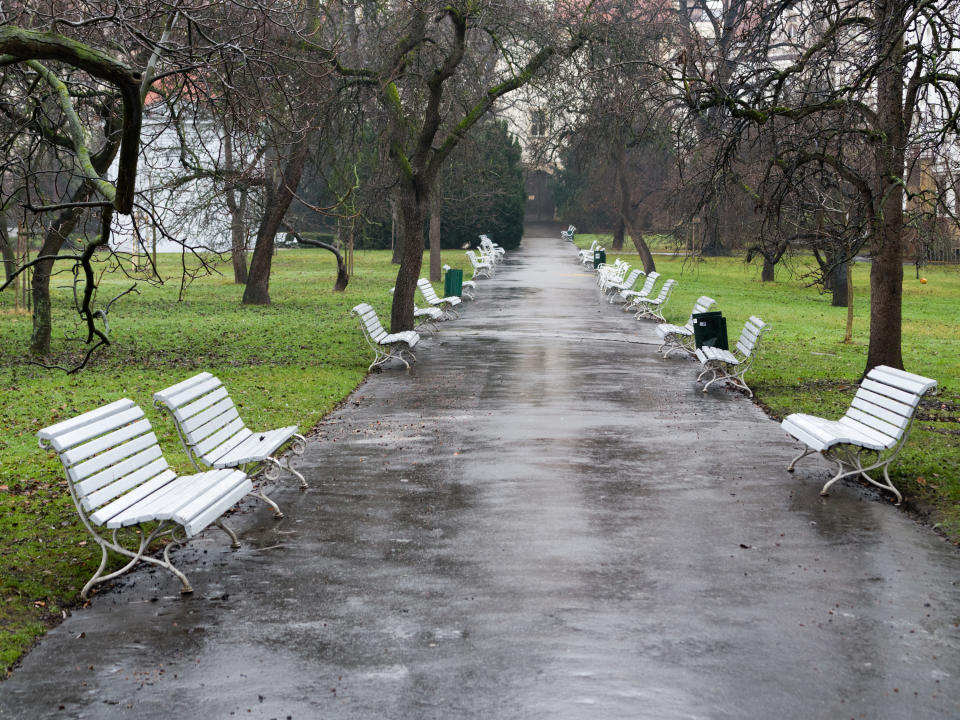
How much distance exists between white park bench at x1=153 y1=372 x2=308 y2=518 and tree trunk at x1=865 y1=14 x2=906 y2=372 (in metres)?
6.87

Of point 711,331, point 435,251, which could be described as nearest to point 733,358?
point 711,331

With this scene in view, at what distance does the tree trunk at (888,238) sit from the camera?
12016 millimetres

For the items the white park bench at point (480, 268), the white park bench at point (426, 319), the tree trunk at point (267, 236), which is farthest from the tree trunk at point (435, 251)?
the white park bench at point (426, 319)

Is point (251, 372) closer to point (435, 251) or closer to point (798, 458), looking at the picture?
point (798, 458)

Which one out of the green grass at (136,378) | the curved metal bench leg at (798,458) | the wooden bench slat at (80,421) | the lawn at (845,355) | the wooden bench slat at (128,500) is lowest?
the green grass at (136,378)

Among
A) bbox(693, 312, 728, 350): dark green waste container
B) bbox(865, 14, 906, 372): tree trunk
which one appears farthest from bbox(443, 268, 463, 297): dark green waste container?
bbox(865, 14, 906, 372): tree trunk

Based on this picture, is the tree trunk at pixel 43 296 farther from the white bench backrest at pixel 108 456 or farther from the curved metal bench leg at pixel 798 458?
the curved metal bench leg at pixel 798 458

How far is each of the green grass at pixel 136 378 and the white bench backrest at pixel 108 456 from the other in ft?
1.91

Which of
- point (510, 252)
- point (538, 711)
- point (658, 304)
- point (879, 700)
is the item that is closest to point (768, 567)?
point (879, 700)

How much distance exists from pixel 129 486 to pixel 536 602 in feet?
8.65

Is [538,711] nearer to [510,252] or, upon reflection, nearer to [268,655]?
[268,655]

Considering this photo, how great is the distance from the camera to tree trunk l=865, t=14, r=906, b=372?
1202cm

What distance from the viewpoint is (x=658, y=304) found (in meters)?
24.5

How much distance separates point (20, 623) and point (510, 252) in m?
59.0
